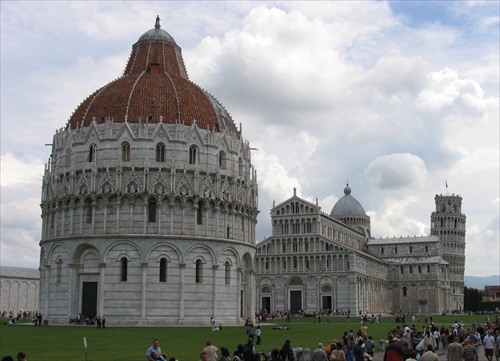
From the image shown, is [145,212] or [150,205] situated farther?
[150,205]

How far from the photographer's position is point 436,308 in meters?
125

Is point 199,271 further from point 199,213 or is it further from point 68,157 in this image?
point 68,157

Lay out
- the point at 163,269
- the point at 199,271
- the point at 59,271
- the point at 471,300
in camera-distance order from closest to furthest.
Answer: the point at 163,269 → the point at 199,271 → the point at 59,271 → the point at 471,300

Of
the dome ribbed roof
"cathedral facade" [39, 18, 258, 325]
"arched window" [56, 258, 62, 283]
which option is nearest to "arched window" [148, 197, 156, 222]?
"cathedral facade" [39, 18, 258, 325]

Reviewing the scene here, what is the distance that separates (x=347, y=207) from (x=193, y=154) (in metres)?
85.0

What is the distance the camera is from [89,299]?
5569cm

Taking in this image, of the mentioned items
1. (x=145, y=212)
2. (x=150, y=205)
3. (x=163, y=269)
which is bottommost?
(x=163, y=269)

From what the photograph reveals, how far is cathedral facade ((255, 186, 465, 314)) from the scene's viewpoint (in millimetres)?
105625

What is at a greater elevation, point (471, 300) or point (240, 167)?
point (240, 167)

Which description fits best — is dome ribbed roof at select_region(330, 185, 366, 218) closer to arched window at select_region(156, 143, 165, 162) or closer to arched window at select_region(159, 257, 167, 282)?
arched window at select_region(156, 143, 165, 162)

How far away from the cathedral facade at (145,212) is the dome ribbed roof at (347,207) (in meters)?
78.7

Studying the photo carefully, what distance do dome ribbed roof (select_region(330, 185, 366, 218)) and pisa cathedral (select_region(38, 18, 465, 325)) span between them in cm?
7593

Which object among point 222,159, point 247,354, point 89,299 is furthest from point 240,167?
point 247,354

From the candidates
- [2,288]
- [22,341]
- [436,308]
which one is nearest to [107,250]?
[22,341]
